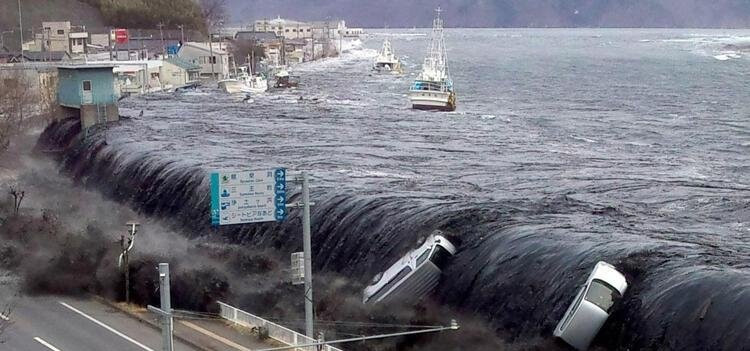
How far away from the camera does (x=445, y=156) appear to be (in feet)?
134

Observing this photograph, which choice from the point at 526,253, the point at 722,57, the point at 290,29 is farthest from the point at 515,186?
the point at 290,29

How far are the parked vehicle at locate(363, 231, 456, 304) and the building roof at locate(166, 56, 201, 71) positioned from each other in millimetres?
62127

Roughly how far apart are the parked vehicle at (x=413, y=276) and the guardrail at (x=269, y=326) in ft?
9.30

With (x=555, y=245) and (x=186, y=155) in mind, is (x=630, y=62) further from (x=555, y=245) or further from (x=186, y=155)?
(x=555, y=245)

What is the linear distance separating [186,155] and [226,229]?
10481mm

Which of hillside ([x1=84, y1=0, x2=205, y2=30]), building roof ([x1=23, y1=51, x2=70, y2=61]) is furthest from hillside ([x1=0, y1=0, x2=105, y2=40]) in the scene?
building roof ([x1=23, y1=51, x2=70, y2=61])

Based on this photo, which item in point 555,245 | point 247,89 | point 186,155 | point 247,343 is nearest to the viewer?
point 247,343

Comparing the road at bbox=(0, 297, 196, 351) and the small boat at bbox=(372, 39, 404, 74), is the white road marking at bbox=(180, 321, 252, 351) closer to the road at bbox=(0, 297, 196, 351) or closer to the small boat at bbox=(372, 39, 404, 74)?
the road at bbox=(0, 297, 196, 351)

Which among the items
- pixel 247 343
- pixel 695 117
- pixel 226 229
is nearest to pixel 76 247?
pixel 226 229

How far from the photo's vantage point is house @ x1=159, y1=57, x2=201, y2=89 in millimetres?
80812

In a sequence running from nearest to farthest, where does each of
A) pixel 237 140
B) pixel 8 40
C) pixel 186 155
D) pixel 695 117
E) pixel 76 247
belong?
pixel 76 247, pixel 186 155, pixel 237 140, pixel 695 117, pixel 8 40

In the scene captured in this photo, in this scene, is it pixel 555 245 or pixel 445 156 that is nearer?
pixel 555 245

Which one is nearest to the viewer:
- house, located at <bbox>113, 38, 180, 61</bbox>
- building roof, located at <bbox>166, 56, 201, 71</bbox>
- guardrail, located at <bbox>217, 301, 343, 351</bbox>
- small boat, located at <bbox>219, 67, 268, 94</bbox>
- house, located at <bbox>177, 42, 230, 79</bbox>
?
guardrail, located at <bbox>217, 301, 343, 351</bbox>

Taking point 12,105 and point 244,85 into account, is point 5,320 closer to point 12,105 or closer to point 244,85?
point 12,105
